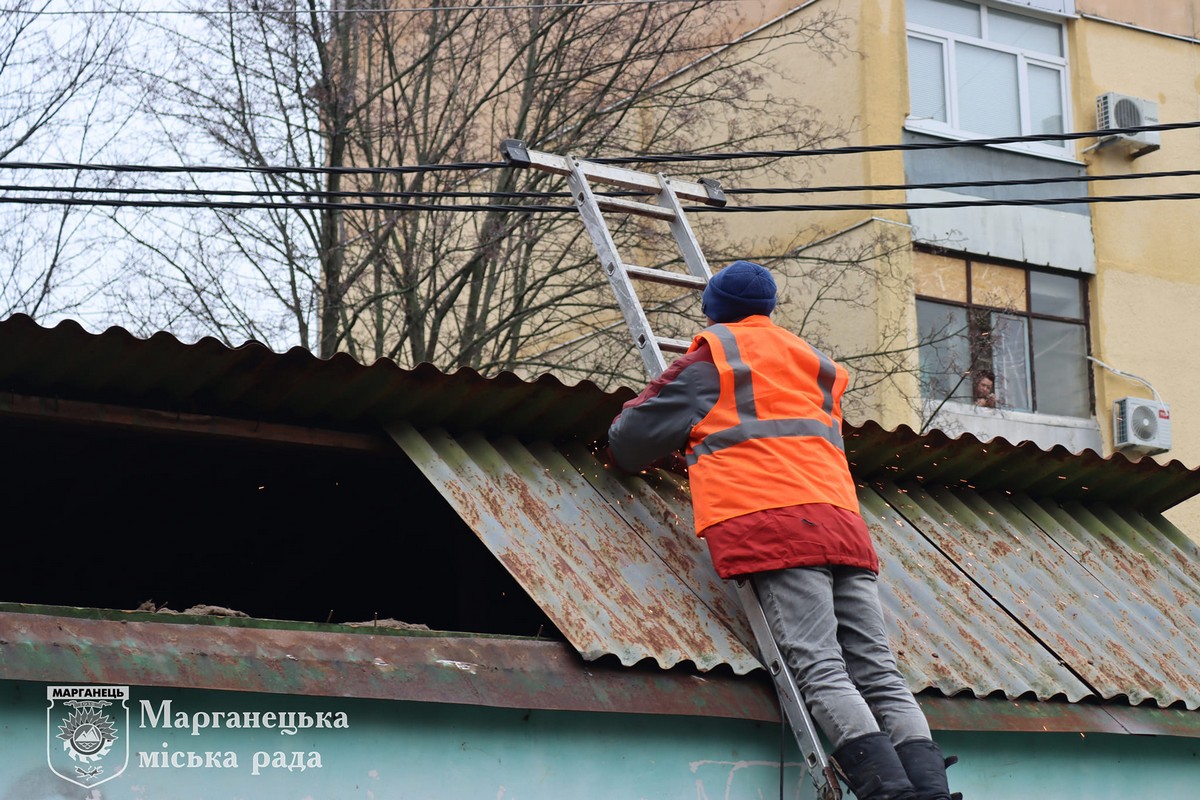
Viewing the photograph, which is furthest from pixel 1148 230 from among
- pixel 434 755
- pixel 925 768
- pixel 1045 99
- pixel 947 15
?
pixel 434 755

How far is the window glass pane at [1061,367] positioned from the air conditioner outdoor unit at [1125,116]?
219 cm

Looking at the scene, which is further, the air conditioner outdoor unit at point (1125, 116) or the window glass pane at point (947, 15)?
the air conditioner outdoor unit at point (1125, 116)

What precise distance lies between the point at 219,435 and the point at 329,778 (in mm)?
1377

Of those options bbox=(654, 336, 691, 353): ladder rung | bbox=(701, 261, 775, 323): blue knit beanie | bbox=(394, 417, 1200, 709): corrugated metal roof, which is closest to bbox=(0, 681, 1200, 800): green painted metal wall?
bbox=(394, 417, 1200, 709): corrugated metal roof

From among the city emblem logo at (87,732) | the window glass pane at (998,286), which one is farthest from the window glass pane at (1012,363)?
the city emblem logo at (87,732)

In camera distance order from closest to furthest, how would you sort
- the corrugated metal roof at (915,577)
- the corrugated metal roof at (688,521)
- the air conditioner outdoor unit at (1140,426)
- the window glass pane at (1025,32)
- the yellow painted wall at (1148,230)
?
1. the corrugated metal roof at (688,521)
2. the corrugated metal roof at (915,577)
3. the air conditioner outdoor unit at (1140,426)
4. the yellow painted wall at (1148,230)
5. the window glass pane at (1025,32)

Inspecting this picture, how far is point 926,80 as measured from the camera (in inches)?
663

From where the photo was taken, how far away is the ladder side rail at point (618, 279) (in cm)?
614

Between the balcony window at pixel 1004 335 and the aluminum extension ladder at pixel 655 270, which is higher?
the balcony window at pixel 1004 335

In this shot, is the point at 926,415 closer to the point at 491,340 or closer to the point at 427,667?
the point at 491,340

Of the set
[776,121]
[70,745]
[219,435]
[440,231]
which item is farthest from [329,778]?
[776,121]

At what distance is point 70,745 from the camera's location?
4.34 meters

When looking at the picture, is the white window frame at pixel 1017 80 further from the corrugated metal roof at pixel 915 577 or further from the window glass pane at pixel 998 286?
the corrugated metal roof at pixel 915 577

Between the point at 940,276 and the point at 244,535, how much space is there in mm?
10171
